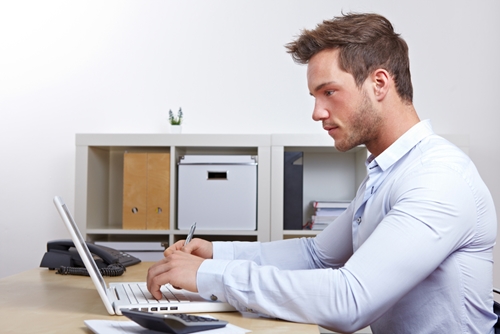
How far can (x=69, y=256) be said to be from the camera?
1700 mm

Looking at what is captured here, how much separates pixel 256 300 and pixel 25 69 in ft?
8.73

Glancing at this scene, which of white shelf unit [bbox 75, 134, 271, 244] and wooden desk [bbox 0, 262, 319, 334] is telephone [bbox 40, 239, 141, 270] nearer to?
wooden desk [bbox 0, 262, 319, 334]

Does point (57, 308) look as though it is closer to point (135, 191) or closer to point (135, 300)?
point (135, 300)

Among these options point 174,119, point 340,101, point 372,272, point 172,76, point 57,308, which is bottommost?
point 57,308

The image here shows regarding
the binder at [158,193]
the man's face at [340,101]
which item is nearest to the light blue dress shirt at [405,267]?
the man's face at [340,101]

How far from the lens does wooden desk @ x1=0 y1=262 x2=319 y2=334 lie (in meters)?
0.99

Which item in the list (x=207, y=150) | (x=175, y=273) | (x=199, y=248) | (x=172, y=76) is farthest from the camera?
(x=172, y=76)

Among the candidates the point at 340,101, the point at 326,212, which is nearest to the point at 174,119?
the point at 326,212

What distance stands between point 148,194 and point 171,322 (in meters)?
2.01

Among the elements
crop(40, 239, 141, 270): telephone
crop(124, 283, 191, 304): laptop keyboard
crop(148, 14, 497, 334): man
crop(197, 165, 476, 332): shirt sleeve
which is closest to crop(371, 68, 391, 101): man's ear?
crop(148, 14, 497, 334): man

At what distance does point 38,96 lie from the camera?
Result: 322cm

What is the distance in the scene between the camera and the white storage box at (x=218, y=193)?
9.22ft

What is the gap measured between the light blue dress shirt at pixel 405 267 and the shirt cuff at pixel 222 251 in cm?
35

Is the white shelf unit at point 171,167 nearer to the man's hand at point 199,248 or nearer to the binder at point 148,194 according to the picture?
the binder at point 148,194
